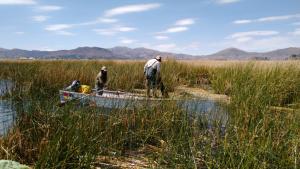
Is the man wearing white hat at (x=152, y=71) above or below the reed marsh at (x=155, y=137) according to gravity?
above

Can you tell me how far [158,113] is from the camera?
7801 millimetres

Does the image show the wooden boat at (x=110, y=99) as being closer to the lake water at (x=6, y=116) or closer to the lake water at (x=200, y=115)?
the lake water at (x=200, y=115)

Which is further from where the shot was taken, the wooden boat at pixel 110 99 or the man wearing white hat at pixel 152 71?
the man wearing white hat at pixel 152 71

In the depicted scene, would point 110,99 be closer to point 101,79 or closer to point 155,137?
point 101,79

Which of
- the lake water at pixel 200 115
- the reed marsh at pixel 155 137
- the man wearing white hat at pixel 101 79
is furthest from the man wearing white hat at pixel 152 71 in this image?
the reed marsh at pixel 155 137

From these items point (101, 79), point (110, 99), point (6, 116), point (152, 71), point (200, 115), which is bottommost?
point (6, 116)

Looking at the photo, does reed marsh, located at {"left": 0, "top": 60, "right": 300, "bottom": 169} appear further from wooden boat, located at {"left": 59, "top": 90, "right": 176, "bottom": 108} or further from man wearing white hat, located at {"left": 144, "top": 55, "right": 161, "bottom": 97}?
man wearing white hat, located at {"left": 144, "top": 55, "right": 161, "bottom": 97}

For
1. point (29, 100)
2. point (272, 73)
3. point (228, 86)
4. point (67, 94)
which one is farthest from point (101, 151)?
point (228, 86)

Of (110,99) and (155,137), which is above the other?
(110,99)

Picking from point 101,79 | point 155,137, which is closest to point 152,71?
point 101,79

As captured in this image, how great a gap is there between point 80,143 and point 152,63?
9128 millimetres

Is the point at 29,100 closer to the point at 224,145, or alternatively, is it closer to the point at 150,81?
the point at 224,145

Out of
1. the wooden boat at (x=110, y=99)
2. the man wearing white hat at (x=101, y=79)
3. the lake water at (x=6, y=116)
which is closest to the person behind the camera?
the lake water at (x=6, y=116)

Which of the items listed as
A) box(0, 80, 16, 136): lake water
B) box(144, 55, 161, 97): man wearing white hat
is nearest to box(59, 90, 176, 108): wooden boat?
box(0, 80, 16, 136): lake water
